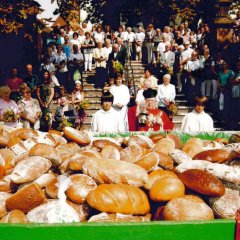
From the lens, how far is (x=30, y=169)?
4055 mm

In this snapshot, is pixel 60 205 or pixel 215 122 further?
pixel 215 122

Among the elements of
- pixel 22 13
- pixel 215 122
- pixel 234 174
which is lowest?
pixel 215 122

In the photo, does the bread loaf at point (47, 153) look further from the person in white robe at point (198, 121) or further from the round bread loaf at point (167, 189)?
the person in white robe at point (198, 121)

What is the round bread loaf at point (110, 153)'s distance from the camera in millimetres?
4545

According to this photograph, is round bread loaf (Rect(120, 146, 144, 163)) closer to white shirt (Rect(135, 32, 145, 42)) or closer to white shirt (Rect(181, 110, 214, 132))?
white shirt (Rect(181, 110, 214, 132))

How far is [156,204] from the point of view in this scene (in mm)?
3842

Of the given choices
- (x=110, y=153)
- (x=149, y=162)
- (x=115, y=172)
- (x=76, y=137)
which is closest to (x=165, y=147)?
(x=110, y=153)

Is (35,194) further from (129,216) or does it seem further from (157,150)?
(157,150)

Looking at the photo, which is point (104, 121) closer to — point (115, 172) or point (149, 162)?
point (149, 162)

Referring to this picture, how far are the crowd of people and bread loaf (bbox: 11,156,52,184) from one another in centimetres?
384

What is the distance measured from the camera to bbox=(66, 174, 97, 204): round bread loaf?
372cm

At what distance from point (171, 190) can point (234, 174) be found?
1.77 feet

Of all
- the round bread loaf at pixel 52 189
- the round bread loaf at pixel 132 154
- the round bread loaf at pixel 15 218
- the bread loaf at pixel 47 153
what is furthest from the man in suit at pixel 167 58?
the round bread loaf at pixel 15 218

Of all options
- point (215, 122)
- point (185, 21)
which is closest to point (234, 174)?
point (215, 122)
